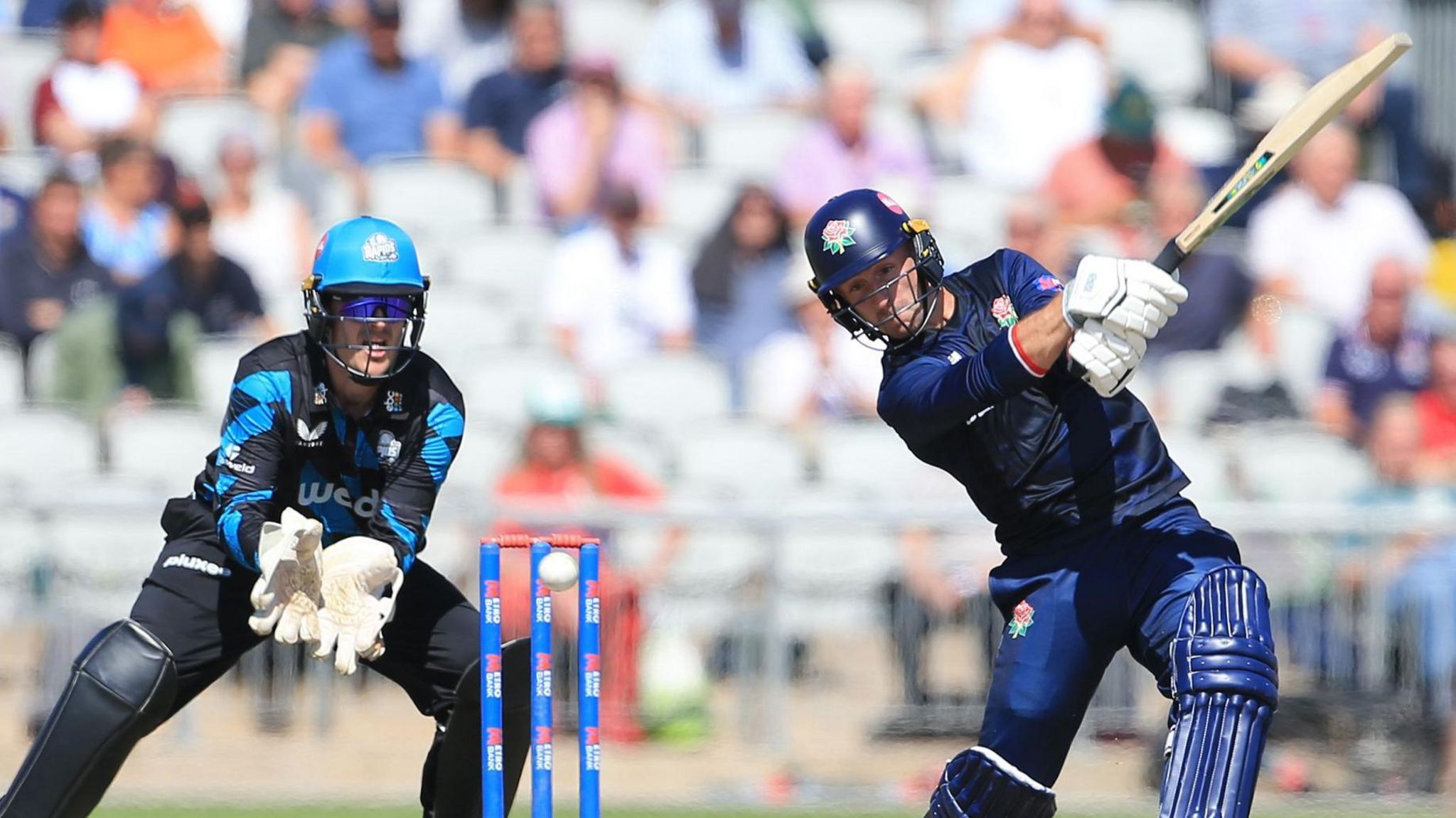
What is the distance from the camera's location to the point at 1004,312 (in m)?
6.05

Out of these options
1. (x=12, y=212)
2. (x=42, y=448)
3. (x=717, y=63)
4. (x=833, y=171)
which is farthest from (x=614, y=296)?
(x=12, y=212)

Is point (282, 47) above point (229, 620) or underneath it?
above

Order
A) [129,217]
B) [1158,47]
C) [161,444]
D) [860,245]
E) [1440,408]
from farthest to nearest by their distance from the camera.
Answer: [1158,47] < [129,217] < [1440,408] < [161,444] < [860,245]

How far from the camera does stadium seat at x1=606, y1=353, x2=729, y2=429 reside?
11.4 m

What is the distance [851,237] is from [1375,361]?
21.5 feet

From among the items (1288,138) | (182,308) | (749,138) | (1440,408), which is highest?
(749,138)

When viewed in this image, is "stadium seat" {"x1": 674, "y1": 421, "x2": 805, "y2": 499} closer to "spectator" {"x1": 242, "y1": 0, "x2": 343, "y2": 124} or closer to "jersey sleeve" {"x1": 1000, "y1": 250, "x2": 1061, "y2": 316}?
"spectator" {"x1": 242, "y1": 0, "x2": 343, "y2": 124}

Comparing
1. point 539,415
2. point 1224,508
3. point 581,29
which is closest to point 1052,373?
point 1224,508

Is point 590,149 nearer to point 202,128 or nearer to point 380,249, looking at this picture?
point 202,128

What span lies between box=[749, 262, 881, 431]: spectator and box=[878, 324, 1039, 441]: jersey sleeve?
543 centimetres

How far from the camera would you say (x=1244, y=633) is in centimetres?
556

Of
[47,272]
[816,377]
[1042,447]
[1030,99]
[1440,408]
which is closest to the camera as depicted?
[1042,447]

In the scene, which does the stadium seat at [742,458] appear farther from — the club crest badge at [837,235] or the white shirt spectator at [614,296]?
the club crest badge at [837,235]

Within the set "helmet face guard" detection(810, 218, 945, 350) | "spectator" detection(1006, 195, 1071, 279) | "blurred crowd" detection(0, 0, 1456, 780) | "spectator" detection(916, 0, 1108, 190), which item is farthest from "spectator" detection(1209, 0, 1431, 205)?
"helmet face guard" detection(810, 218, 945, 350)
